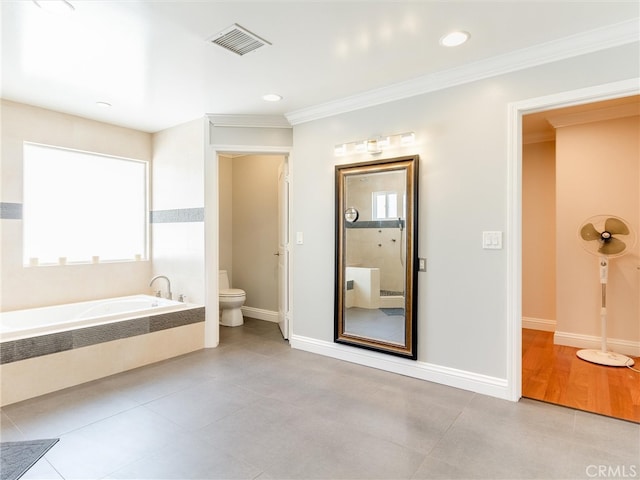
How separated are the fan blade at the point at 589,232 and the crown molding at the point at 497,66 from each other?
185 centimetres

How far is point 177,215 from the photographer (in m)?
4.15

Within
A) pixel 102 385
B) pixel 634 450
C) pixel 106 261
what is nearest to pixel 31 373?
pixel 102 385

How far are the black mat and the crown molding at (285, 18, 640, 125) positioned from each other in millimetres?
3275

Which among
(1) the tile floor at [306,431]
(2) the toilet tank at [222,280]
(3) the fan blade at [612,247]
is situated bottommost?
(1) the tile floor at [306,431]

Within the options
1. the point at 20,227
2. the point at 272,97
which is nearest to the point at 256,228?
the point at 272,97

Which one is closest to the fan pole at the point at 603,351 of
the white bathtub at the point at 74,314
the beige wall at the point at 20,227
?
the white bathtub at the point at 74,314

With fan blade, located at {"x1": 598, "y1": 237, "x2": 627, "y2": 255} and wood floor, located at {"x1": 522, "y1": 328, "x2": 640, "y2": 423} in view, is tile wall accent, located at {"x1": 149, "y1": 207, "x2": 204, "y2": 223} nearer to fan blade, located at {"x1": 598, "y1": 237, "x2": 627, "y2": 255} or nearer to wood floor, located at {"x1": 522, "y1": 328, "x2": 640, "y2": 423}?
wood floor, located at {"x1": 522, "y1": 328, "x2": 640, "y2": 423}

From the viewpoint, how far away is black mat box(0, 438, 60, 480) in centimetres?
174

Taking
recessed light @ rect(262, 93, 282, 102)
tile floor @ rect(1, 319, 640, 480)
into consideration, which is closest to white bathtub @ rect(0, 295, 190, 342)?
tile floor @ rect(1, 319, 640, 480)

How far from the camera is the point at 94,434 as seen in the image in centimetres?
210

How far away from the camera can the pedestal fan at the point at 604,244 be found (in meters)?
3.33

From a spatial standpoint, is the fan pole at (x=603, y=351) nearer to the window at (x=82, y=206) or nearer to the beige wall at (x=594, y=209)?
the beige wall at (x=594, y=209)

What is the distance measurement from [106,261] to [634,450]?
4.88 meters

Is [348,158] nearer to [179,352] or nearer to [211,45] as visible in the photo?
[211,45]
